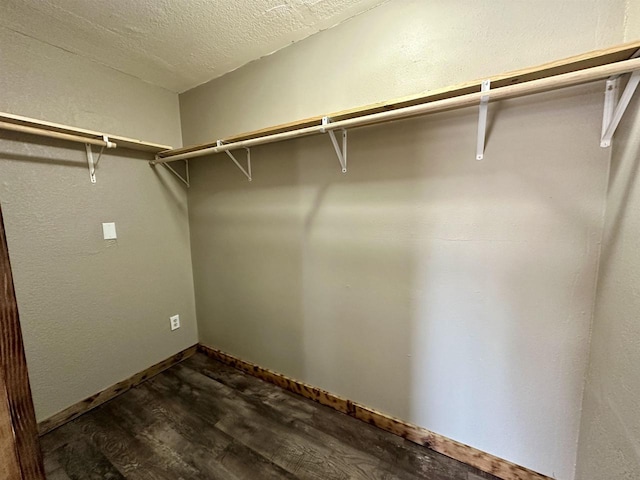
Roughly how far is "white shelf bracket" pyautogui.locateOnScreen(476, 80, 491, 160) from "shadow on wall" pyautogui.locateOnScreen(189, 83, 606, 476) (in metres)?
0.04

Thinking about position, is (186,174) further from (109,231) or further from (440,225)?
(440,225)

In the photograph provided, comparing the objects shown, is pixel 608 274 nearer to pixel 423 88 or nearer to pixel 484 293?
pixel 484 293

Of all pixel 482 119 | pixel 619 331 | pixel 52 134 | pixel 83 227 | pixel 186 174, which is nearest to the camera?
pixel 619 331

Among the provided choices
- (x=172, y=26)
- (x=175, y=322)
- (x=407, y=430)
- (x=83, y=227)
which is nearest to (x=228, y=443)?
(x=407, y=430)

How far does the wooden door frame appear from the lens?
333 millimetres

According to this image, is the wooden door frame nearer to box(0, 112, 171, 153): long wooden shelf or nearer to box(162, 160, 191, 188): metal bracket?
box(0, 112, 171, 153): long wooden shelf

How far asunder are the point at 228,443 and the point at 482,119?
2.06 meters

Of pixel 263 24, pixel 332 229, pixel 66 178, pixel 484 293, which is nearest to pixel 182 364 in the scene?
pixel 66 178

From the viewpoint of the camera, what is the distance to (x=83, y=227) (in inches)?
66.0

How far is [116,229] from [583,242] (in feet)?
8.53

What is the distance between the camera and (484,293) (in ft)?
4.05

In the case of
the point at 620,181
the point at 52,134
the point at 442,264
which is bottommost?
the point at 442,264

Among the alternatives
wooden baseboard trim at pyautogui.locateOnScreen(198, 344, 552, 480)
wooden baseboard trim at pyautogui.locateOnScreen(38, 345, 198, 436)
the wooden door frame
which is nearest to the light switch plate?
wooden baseboard trim at pyautogui.locateOnScreen(38, 345, 198, 436)

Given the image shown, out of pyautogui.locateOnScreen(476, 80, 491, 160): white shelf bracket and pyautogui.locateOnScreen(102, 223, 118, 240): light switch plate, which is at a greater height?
pyautogui.locateOnScreen(476, 80, 491, 160): white shelf bracket
